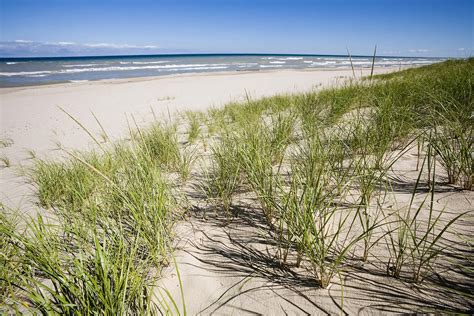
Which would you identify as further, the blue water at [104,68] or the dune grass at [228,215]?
the blue water at [104,68]

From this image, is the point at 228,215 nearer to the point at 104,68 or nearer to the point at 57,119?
the point at 57,119

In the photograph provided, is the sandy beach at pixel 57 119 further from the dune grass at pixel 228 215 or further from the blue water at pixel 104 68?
the blue water at pixel 104 68

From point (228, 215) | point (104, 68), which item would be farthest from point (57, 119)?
point (104, 68)

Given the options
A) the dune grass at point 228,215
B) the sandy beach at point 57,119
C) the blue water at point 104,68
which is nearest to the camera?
the dune grass at point 228,215

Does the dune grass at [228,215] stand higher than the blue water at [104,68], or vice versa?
the blue water at [104,68]

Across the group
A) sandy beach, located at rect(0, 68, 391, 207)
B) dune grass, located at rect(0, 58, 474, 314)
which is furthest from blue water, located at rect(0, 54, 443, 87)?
sandy beach, located at rect(0, 68, 391, 207)

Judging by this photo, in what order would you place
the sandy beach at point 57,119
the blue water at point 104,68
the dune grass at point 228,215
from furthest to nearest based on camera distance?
1. the blue water at point 104,68
2. the sandy beach at point 57,119
3. the dune grass at point 228,215

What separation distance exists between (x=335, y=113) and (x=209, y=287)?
9.37 feet

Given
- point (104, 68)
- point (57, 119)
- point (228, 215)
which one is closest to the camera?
point (228, 215)

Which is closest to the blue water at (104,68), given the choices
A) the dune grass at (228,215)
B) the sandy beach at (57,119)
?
the dune grass at (228,215)

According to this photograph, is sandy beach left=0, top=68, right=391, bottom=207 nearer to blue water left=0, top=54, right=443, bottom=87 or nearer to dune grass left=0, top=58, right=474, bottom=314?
dune grass left=0, top=58, right=474, bottom=314

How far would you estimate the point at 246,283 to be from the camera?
113cm

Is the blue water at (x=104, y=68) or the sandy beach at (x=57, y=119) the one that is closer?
the sandy beach at (x=57, y=119)

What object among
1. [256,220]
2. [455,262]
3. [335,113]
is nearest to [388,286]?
[455,262]
